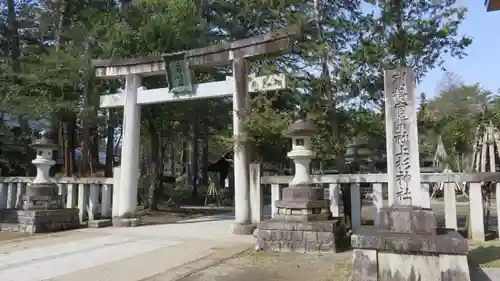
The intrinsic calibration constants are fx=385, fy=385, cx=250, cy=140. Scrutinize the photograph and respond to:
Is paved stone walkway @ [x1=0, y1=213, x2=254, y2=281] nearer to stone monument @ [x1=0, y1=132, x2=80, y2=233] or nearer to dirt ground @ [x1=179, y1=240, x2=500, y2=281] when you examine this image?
dirt ground @ [x1=179, y1=240, x2=500, y2=281]

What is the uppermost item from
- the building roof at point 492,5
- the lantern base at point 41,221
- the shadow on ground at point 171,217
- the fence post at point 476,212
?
the building roof at point 492,5

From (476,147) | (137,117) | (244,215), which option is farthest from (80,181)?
(476,147)

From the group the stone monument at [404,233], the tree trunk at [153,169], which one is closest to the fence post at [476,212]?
the stone monument at [404,233]

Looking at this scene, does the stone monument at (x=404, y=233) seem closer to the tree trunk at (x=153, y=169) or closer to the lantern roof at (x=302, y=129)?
the lantern roof at (x=302, y=129)

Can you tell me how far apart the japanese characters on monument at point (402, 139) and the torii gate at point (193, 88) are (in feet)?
13.3

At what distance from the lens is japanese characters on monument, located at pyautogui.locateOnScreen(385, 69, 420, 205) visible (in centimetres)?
530

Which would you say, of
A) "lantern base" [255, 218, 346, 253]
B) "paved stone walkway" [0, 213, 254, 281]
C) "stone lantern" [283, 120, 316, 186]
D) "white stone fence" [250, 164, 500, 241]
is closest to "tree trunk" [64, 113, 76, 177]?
→ "paved stone walkway" [0, 213, 254, 281]

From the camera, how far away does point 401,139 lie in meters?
5.44

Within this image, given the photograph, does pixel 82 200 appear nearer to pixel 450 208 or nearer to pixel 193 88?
pixel 193 88

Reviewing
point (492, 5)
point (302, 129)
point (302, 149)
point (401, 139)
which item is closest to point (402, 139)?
point (401, 139)

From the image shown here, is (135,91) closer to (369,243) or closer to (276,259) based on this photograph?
(276,259)

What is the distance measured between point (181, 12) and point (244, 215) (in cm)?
753

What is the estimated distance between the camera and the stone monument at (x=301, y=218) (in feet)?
23.6

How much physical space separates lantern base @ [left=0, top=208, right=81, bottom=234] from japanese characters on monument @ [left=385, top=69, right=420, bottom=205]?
9.24 meters
